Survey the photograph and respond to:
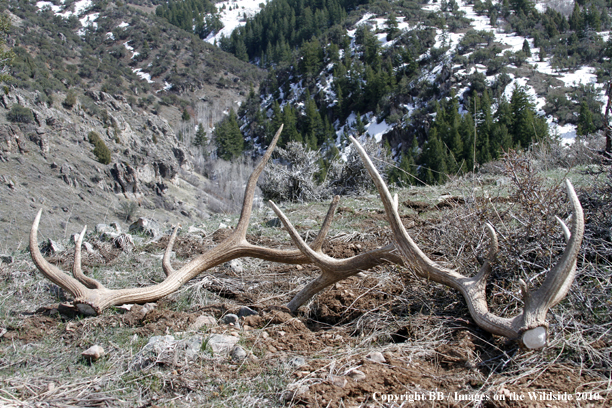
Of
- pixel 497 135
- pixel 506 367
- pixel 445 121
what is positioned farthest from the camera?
pixel 445 121

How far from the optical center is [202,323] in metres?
2.45

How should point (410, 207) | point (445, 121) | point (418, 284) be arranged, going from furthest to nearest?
1. point (445, 121)
2. point (410, 207)
3. point (418, 284)

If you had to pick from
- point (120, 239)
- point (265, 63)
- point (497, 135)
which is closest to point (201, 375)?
point (120, 239)

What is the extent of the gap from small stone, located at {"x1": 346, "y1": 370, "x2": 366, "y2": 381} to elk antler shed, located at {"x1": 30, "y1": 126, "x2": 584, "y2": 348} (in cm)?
62

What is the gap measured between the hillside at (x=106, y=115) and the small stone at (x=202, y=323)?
339 centimetres

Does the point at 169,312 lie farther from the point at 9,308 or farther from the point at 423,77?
the point at 423,77

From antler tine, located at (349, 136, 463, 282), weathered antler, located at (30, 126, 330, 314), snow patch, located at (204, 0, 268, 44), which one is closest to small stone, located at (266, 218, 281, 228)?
weathered antler, located at (30, 126, 330, 314)

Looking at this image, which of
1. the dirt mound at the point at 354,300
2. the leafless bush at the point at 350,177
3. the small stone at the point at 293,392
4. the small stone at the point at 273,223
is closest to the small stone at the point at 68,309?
the dirt mound at the point at 354,300

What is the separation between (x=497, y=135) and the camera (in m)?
39.7

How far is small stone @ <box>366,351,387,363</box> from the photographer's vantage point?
5.97 feet

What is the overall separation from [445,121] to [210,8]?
126 meters

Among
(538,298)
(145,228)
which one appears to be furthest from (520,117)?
(538,298)

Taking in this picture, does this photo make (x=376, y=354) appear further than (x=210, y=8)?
No

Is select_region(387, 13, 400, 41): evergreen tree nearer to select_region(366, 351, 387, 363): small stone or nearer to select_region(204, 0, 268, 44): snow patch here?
select_region(204, 0, 268, 44): snow patch
